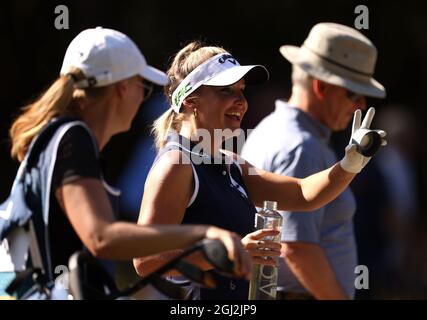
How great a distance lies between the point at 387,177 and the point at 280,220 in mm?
5094

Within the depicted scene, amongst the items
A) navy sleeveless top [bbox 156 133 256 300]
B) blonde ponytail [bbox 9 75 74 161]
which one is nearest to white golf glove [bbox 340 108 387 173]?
navy sleeveless top [bbox 156 133 256 300]

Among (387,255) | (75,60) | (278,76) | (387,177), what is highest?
(75,60)

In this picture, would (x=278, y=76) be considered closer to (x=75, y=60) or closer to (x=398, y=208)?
(x=398, y=208)

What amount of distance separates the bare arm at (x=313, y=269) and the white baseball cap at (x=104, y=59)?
1581 mm

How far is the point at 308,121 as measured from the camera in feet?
15.9

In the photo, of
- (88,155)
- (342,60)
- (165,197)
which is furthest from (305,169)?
(88,155)

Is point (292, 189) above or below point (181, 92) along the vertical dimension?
below

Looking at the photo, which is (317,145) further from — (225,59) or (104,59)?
(104,59)

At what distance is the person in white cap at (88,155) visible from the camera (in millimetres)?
2877

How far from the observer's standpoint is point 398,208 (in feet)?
29.5

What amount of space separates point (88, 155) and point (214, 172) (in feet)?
2.81

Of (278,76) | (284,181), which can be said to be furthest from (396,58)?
(284,181)

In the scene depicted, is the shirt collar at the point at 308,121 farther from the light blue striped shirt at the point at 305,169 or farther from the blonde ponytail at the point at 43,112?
the blonde ponytail at the point at 43,112

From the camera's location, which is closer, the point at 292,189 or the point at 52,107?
the point at 52,107
